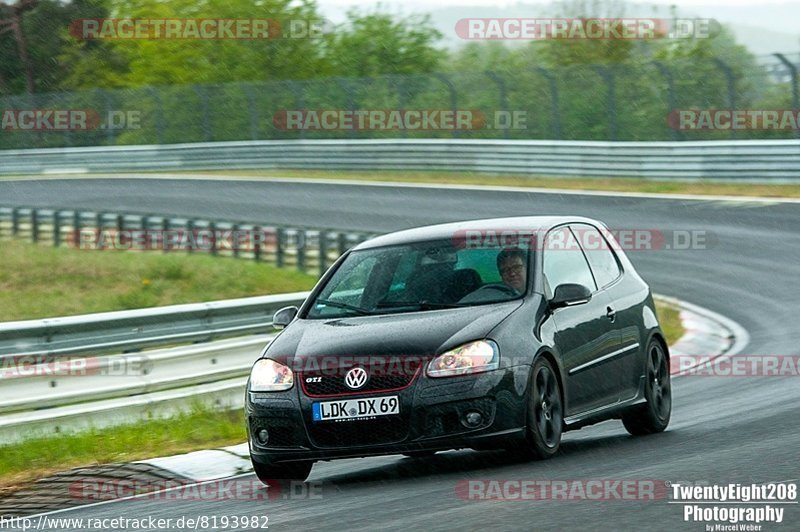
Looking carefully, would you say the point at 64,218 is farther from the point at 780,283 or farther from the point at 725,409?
the point at 725,409

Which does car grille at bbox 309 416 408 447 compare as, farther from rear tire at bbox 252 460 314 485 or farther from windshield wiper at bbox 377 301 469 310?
windshield wiper at bbox 377 301 469 310

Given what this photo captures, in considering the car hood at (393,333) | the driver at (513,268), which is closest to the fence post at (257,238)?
the driver at (513,268)

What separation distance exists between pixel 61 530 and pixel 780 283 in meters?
14.6

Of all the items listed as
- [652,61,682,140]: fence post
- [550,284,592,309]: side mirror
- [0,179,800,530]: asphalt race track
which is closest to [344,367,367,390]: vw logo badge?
[0,179,800,530]: asphalt race track

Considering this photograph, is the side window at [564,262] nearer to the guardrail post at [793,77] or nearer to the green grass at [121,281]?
the green grass at [121,281]

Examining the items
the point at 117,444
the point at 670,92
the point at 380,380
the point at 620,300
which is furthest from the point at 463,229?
the point at 670,92

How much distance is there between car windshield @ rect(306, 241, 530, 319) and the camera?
895 cm

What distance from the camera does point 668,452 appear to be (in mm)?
8688

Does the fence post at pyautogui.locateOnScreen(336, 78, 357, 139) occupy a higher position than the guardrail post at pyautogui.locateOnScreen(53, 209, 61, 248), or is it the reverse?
the fence post at pyautogui.locateOnScreen(336, 78, 357, 139)

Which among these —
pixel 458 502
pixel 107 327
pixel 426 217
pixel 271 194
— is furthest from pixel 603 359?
pixel 271 194

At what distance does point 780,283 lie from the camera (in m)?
20.3

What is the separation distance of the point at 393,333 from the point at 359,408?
1.62 feet

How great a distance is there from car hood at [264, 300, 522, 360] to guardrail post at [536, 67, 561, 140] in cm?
2508

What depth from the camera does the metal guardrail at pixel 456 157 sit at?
29328 millimetres
